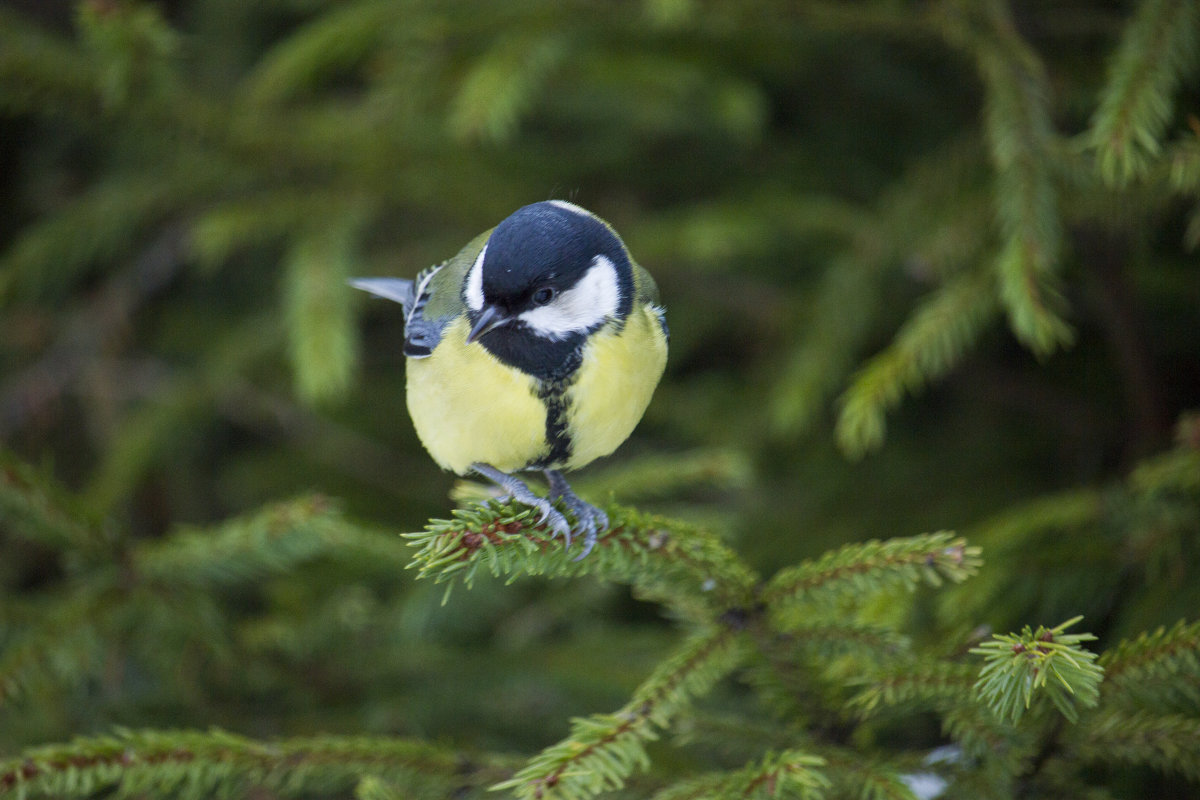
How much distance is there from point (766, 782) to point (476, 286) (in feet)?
2.57

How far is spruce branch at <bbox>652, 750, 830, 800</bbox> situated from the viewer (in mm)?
964

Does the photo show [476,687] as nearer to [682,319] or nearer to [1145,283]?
[682,319]

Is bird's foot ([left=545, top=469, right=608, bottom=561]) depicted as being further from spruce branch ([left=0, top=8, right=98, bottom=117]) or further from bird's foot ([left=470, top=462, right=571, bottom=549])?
spruce branch ([left=0, top=8, right=98, bottom=117])

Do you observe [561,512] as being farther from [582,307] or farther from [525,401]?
[582,307]

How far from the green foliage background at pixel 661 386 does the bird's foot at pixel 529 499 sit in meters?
0.05

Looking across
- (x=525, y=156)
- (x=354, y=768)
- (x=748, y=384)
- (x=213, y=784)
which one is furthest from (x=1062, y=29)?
(x=213, y=784)

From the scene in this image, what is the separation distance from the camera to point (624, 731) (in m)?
1.07

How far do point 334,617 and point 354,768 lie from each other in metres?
0.49

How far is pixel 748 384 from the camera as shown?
2.50 m

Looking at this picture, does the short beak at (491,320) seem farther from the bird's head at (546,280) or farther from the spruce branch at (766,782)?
the spruce branch at (766,782)

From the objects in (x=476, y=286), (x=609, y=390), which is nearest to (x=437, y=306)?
(x=476, y=286)

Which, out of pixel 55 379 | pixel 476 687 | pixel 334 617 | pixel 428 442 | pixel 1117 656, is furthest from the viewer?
pixel 55 379

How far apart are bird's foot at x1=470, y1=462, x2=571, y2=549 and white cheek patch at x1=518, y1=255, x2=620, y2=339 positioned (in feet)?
0.78

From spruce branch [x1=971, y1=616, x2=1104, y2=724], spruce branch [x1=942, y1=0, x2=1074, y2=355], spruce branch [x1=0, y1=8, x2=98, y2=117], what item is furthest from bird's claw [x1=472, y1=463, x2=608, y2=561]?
spruce branch [x1=0, y1=8, x2=98, y2=117]
